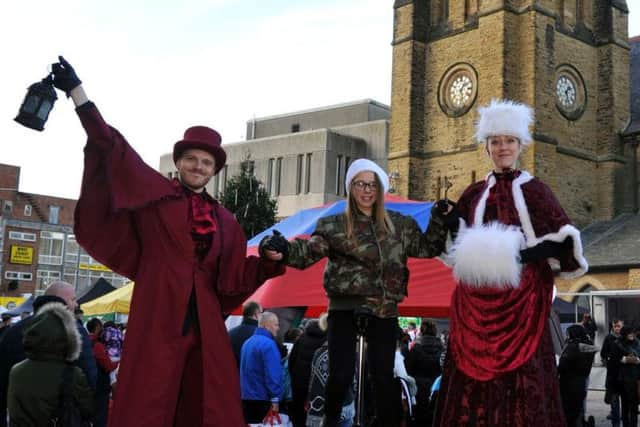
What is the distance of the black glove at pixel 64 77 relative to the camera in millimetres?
3436

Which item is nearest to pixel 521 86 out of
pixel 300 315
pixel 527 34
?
pixel 527 34

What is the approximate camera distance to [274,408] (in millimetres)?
7441

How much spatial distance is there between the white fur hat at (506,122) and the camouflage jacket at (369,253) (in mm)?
643

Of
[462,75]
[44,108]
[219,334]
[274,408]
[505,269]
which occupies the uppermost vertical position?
[462,75]

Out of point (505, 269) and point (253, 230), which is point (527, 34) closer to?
point (253, 230)

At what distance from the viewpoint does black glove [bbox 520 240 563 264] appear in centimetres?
416

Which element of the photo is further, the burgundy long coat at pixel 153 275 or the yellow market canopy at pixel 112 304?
the yellow market canopy at pixel 112 304

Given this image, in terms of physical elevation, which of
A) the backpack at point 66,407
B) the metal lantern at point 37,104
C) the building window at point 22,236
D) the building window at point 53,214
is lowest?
the backpack at point 66,407

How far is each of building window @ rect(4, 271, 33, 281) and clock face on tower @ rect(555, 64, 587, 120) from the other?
45.0 meters

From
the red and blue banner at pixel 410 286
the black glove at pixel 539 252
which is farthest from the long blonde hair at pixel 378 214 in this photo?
the red and blue banner at pixel 410 286

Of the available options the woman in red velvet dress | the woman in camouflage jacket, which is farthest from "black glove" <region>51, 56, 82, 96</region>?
the woman in red velvet dress

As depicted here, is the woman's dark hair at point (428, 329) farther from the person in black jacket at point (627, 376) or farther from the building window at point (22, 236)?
the building window at point (22, 236)

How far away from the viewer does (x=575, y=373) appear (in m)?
9.71

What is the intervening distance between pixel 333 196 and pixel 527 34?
974 inches
